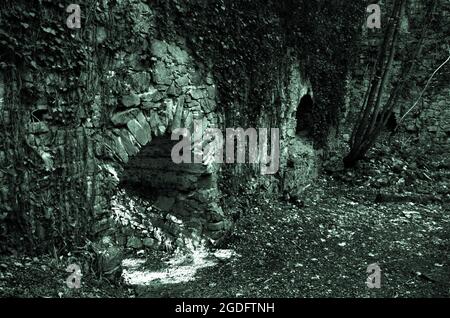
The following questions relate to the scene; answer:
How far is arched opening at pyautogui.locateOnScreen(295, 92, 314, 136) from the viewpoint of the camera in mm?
8133

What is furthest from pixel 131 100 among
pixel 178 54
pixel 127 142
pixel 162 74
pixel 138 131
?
pixel 178 54

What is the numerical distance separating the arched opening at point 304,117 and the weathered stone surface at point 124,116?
15.6 feet

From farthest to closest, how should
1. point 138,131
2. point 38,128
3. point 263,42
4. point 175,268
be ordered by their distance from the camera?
1. point 263,42
2. point 175,268
3. point 138,131
4. point 38,128

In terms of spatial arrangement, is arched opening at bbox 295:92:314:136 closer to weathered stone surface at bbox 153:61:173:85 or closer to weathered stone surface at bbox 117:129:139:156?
weathered stone surface at bbox 153:61:173:85

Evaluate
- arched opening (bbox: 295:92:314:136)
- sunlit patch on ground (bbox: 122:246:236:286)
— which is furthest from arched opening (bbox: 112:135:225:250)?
arched opening (bbox: 295:92:314:136)

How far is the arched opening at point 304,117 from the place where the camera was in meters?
8.13

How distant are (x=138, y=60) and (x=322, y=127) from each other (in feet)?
17.7

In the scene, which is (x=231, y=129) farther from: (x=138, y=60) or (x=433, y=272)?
(x=433, y=272)

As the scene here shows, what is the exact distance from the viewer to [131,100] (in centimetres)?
404

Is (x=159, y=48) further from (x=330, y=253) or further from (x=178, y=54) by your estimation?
(x=330, y=253)

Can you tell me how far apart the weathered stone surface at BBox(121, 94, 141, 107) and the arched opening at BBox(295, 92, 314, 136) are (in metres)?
4.70

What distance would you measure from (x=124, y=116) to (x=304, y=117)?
5.05 metres

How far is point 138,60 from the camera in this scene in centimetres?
413
